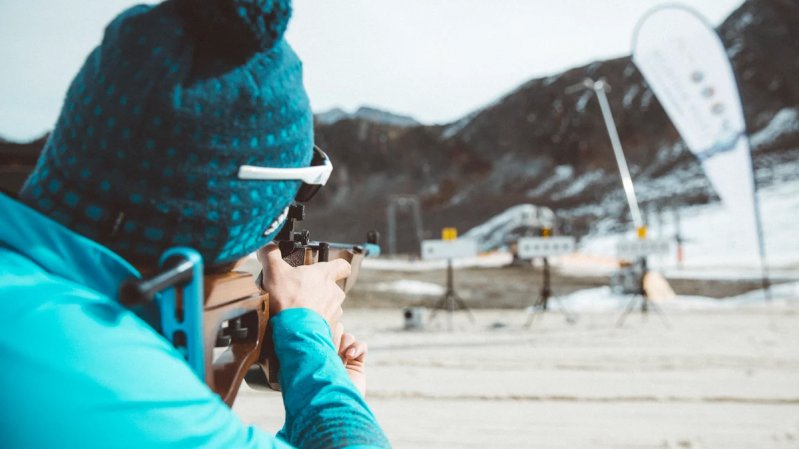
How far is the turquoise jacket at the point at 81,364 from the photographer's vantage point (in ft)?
1.53

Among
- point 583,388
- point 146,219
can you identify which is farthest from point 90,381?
point 583,388

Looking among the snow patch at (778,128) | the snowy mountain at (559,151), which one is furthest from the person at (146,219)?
the snow patch at (778,128)

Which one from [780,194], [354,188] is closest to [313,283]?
[780,194]

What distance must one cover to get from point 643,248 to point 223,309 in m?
8.88

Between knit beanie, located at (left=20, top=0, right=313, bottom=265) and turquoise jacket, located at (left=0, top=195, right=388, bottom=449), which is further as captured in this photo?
knit beanie, located at (left=20, top=0, right=313, bottom=265)

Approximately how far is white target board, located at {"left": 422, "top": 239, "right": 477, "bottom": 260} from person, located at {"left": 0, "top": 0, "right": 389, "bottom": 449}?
767cm

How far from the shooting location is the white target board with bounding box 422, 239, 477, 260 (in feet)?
27.7

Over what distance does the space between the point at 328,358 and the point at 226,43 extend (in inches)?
16.4

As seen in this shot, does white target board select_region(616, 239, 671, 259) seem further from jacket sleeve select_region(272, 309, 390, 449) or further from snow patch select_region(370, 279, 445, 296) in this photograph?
jacket sleeve select_region(272, 309, 390, 449)

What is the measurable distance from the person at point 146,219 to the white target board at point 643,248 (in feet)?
28.7

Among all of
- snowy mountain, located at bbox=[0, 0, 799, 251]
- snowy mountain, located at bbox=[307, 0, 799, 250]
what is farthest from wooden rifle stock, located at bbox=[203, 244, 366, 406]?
snowy mountain, located at bbox=[307, 0, 799, 250]

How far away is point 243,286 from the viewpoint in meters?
0.79

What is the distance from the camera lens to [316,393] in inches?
29.9

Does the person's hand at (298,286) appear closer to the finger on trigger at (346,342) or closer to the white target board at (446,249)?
the finger on trigger at (346,342)
